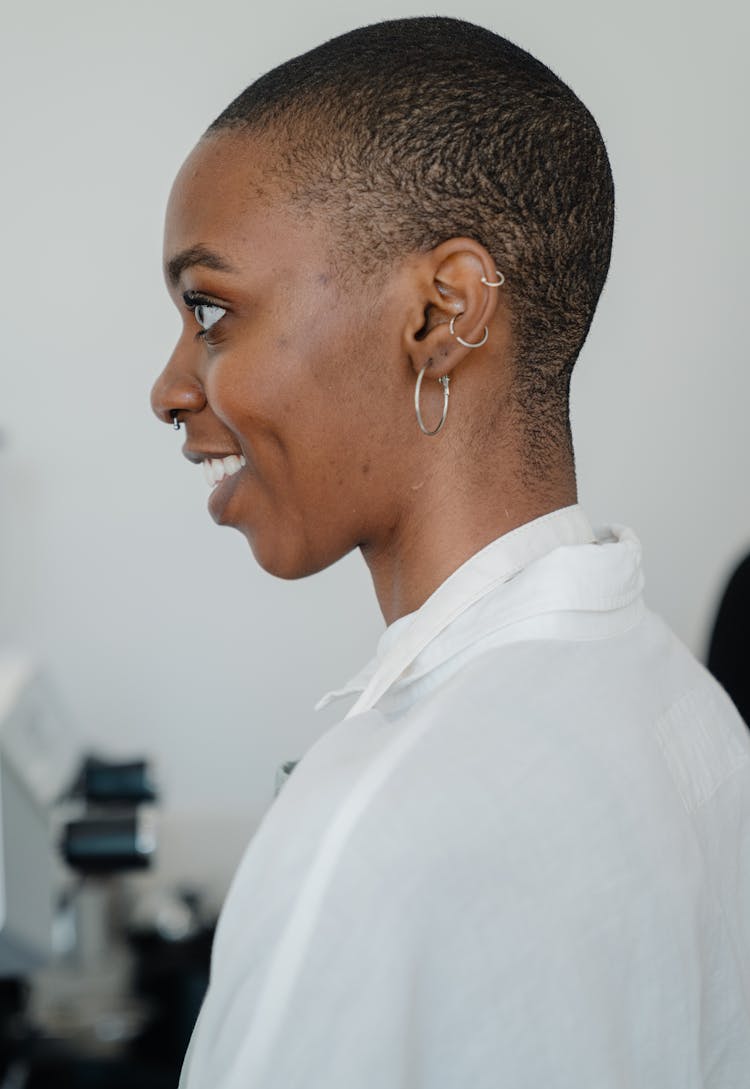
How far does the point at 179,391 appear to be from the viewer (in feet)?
2.41

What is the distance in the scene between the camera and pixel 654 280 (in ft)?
6.57

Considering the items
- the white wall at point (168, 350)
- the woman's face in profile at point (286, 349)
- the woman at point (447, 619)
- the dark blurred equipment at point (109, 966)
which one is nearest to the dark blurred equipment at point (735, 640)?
the white wall at point (168, 350)

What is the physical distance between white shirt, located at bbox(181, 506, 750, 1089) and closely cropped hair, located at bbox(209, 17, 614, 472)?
0.15 m

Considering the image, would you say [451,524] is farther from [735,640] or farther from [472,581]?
[735,640]

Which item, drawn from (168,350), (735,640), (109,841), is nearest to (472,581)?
(109,841)

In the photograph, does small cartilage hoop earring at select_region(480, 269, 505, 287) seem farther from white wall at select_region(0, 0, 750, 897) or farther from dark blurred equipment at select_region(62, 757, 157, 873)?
white wall at select_region(0, 0, 750, 897)

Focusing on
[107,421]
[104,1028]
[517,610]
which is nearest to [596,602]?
[517,610]

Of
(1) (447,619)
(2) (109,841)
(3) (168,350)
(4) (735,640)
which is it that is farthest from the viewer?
(3) (168,350)

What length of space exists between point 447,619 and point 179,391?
21 centimetres

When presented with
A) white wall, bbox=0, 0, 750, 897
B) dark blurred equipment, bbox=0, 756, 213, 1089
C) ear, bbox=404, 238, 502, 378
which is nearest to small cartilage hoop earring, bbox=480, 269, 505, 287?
ear, bbox=404, 238, 502, 378

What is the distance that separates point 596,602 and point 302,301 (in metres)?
0.21

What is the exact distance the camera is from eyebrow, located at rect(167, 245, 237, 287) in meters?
0.67

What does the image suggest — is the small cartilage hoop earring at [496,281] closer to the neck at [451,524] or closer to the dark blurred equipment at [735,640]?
the neck at [451,524]

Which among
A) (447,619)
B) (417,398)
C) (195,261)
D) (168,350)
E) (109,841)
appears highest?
(168,350)
